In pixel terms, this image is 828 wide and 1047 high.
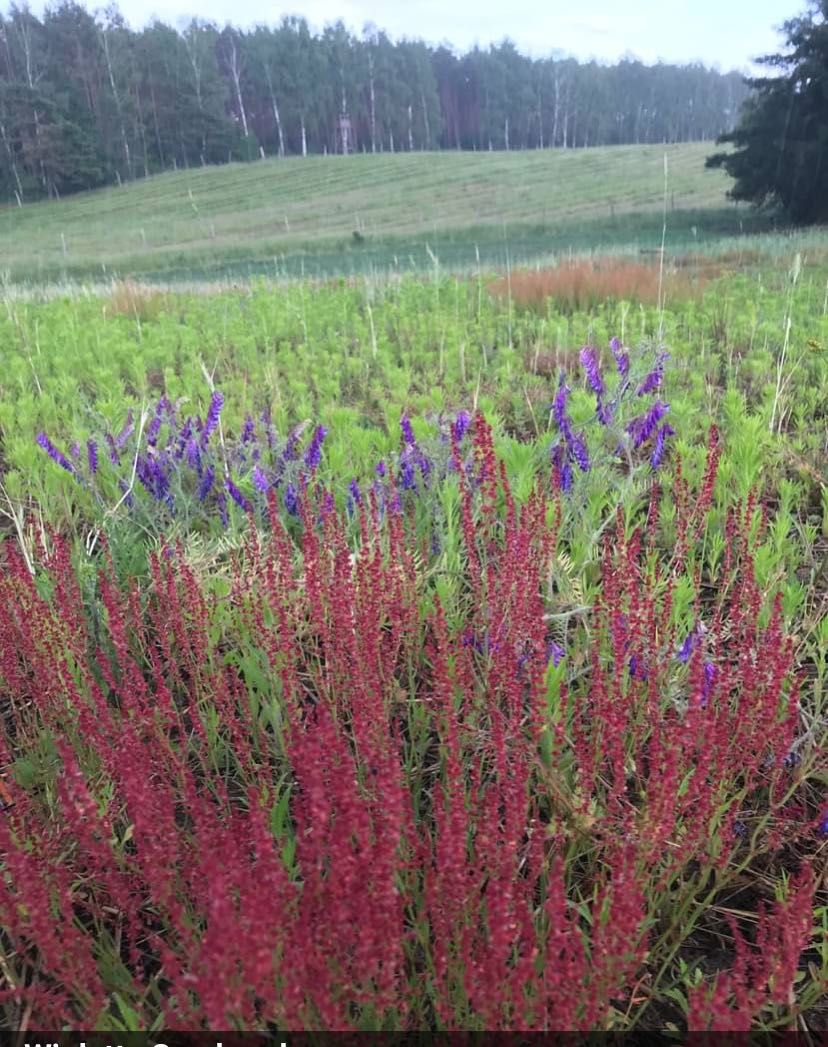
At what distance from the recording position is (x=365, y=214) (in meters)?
38.7

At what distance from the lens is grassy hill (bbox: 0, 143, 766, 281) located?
2653cm

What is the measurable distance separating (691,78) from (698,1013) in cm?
10993

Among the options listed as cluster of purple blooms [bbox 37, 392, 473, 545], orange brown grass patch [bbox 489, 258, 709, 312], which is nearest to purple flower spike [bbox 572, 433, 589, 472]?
cluster of purple blooms [bbox 37, 392, 473, 545]

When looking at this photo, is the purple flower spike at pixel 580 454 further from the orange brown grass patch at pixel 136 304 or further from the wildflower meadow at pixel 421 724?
the orange brown grass patch at pixel 136 304

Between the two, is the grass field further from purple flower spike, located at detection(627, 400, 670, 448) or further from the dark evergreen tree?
the dark evergreen tree

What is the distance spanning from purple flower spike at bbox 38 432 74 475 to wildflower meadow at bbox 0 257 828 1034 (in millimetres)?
28

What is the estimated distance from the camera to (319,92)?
224ft

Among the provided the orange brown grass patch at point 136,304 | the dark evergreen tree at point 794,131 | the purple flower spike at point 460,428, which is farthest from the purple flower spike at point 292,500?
the dark evergreen tree at point 794,131

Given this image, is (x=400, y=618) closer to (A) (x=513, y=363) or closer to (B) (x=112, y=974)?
(B) (x=112, y=974)

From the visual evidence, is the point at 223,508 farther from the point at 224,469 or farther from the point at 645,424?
the point at 645,424

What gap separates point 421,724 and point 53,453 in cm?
220

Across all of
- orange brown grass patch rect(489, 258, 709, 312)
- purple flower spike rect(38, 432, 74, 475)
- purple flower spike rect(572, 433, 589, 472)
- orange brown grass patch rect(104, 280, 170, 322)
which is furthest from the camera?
orange brown grass patch rect(104, 280, 170, 322)

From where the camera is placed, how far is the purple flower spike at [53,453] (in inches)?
130

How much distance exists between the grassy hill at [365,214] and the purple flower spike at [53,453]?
15.7 meters
